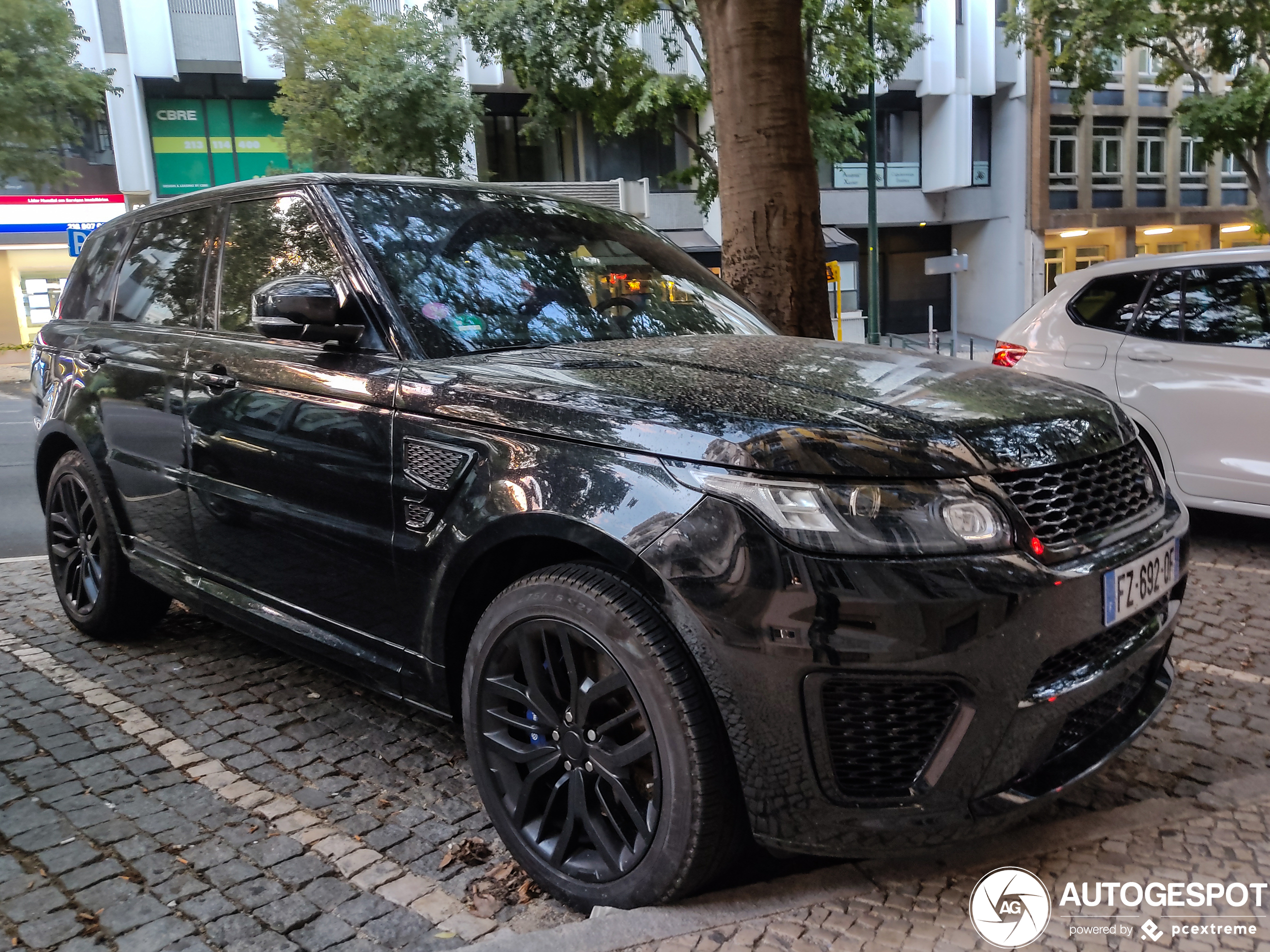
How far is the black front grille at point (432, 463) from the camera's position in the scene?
2.67m

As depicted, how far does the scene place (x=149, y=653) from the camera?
461cm

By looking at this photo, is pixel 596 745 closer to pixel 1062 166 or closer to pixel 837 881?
pixel 837 881

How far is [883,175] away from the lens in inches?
1330

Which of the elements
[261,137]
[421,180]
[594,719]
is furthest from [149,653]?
[261,137]

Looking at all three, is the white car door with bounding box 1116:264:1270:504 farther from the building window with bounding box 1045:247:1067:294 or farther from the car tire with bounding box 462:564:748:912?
the building window with bounding box 1045:247:1067:294

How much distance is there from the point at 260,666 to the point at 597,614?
2622 millimetres

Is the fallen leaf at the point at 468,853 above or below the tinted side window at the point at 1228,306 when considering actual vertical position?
below

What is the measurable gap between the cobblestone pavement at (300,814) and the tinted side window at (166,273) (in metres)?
1.48

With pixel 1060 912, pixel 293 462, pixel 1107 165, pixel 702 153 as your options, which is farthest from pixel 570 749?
pixel 1107 165

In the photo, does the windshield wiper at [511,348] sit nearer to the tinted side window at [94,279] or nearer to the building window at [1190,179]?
the tinted side window at [94,279]

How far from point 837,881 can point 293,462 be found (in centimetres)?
195

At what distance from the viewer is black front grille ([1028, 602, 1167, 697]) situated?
2236 millimetres

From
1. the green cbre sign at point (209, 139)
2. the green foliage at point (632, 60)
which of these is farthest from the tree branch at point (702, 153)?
the green cbre sign at point (209, 139)

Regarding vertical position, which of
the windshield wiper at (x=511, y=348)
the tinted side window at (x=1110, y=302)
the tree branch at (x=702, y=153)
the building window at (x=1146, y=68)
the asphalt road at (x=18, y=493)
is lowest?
the asphalt road at (x=18, y=493)
